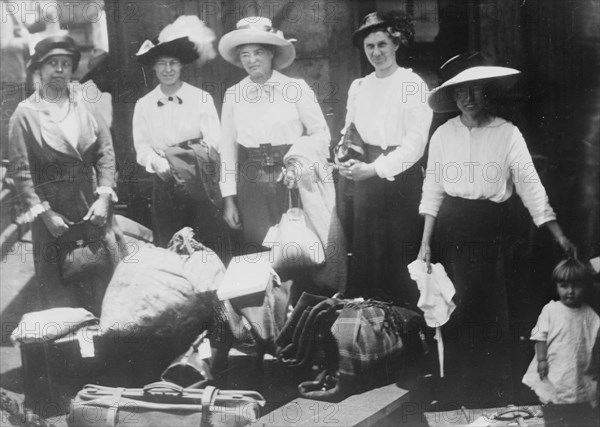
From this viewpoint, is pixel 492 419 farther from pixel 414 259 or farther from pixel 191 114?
pixel 191 114

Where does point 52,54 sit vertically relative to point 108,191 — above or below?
above

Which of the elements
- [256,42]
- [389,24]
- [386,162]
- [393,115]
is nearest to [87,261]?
[256,42]

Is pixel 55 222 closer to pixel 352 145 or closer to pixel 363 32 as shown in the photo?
pixel 352 145

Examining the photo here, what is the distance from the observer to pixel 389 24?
16.3 ft

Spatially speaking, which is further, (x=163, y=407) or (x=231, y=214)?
(x=231, y=214)

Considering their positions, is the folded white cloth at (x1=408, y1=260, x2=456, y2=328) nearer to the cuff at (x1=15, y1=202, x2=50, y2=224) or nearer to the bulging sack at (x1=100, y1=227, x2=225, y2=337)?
the bulging sack at (x1=100, y1=227, x2=225, y2=337)

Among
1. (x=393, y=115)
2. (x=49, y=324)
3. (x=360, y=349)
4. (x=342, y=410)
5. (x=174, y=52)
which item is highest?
(x=174, y=52)

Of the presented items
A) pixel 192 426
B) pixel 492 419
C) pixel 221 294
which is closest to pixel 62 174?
pixel 221 294

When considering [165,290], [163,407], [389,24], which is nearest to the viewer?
[163,407]

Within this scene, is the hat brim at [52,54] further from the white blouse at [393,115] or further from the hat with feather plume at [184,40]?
the white blouse at [393,115]

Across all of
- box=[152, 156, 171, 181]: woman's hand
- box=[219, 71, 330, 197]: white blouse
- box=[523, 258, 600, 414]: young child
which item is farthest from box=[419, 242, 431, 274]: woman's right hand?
box=[152, 156, 171, 181]: woman's hand

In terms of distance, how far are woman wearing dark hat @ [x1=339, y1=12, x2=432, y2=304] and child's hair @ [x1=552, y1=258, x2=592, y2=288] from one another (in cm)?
100

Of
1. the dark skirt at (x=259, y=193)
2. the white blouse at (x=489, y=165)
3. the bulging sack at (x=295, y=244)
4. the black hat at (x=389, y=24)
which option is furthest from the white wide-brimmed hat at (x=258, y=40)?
the white blouse at (x=489, y=165)

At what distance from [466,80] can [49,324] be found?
3.31m
